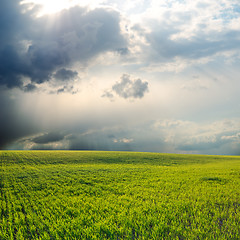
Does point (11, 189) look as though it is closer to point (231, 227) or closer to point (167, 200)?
point (167, 200)

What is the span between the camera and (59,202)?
16.1m

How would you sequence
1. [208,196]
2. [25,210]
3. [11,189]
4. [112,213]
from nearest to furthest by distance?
[112,213] < [25,210] < [208,196] < [11,189]

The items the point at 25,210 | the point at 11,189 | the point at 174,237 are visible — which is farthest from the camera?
the point at 11,189

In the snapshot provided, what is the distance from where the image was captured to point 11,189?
22047mm

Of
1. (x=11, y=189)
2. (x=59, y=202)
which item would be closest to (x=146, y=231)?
(x=59, y=202)

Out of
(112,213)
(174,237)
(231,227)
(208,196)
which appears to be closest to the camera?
(174,237)

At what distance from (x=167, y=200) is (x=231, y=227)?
223 inches

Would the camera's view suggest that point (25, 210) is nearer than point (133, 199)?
Yes

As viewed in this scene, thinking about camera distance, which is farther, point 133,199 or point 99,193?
point 99,193

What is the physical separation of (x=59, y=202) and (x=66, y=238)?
6.92m

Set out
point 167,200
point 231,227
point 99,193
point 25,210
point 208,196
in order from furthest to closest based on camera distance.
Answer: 1. point 99,193
2. point 208,196
3. point 167,200
4. point 25,210
5. point 231,227

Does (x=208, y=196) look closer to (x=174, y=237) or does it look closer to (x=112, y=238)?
(x=174, y=237)

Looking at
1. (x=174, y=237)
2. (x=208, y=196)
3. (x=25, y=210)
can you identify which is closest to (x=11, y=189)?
(x=25, y=210)

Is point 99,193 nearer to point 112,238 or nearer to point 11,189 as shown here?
point 112,238
